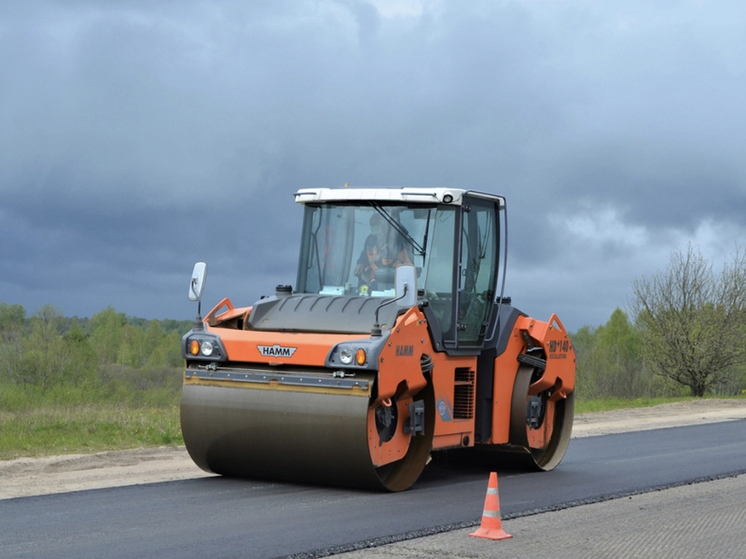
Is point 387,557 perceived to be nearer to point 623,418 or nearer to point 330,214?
point 330,214

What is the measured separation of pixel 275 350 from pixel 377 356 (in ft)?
3.32

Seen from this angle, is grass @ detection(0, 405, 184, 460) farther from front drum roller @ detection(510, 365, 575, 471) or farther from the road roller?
front drum roller @ detection(510, 365, 575, 471)

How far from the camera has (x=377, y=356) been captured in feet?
27.9

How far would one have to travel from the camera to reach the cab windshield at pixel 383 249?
32.8 ft

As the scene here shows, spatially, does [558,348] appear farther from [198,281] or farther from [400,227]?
[198,281]

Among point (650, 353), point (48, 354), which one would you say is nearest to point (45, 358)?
point (48, 354)

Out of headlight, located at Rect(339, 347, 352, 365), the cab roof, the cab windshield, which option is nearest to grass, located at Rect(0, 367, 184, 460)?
the cab windshield

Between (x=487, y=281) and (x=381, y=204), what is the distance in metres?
1.55

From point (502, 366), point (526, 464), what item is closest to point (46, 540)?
point (502, 366)

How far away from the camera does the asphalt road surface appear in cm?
662

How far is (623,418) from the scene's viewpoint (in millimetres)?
22078

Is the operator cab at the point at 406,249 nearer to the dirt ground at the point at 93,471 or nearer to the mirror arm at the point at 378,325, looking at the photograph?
the mirror arm at the point at 378,325

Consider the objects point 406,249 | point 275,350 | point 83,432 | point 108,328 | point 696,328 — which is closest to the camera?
point 275,350

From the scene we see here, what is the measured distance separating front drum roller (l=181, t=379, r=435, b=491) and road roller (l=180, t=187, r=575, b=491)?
0.04 ft
